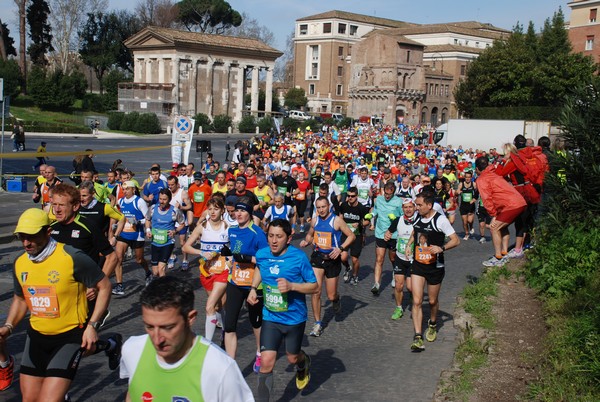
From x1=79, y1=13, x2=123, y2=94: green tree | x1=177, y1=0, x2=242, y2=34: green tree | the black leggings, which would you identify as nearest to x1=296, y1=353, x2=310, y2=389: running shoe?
the black leggings

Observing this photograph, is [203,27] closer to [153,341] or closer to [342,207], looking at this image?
[342,207]

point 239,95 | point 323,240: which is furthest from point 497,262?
point 239,95

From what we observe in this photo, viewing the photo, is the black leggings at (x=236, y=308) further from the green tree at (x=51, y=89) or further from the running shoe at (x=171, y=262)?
the green tree at (x=51, y=89)

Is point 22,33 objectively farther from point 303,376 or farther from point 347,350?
point 303,376

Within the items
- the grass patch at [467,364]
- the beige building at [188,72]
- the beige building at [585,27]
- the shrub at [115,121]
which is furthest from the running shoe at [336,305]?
the beige building at [585,27]

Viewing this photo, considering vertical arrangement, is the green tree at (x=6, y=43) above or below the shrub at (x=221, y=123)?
above

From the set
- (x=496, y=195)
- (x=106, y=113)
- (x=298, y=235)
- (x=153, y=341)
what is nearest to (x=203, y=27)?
(x=106, y=113)

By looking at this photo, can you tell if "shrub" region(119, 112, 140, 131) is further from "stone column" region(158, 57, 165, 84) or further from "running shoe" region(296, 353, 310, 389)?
"running shoe" region(296, 353, 310, 389)

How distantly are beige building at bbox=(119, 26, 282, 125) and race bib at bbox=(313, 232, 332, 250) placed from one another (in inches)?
2626

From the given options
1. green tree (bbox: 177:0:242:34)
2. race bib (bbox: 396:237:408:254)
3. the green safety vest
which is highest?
green tree (bbox: 177:0:242:34)

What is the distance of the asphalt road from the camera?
7.03 metres

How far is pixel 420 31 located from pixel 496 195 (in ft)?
354

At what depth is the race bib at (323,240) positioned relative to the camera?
9906mm

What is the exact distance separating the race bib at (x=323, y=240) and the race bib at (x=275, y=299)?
3567mm
